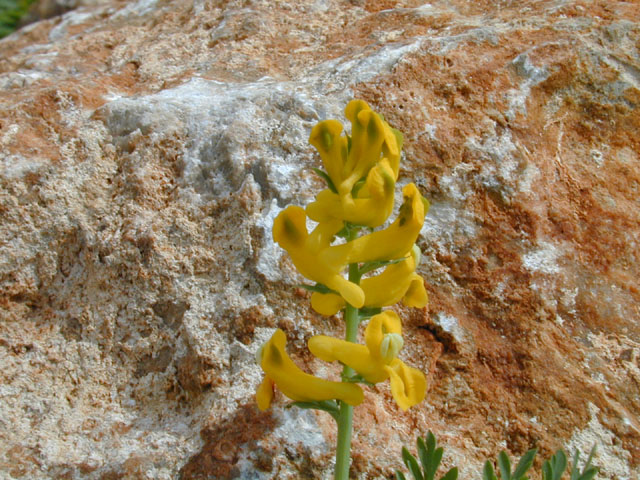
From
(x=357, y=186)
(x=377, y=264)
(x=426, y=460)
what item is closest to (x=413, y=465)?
(x=426, y=460)

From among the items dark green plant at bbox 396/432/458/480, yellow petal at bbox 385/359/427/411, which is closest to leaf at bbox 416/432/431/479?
dark green plant at bbox 396/432/458/480

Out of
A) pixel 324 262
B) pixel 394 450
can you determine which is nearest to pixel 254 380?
pixel 394 450

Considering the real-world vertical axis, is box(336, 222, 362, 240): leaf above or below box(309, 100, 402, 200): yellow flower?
below

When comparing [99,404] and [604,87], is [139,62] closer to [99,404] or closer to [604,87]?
A: [99,404]

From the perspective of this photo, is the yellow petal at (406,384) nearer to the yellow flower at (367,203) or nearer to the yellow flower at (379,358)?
the yellow flower at (379,358)

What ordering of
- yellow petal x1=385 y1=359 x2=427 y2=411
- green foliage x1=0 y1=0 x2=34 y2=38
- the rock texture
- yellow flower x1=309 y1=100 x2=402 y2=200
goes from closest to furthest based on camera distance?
1. yellow petal x1=385 y1=359 x2=427 y2=411
2. yellow flower x1=309 y1=100 x2=402 y2=200
3. the rock texture
4. green foliage x1=0 y1=0 x2=34 y2=38

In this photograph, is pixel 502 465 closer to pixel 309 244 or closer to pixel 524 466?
pixel 524 466

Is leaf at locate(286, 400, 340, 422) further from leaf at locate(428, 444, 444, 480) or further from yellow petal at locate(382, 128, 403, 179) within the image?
A: yellow petal at locate(382, 128, 403, 179)

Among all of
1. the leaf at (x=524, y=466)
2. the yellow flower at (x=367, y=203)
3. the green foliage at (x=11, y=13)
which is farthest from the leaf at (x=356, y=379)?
the green foliage at (x=11, y=13)
